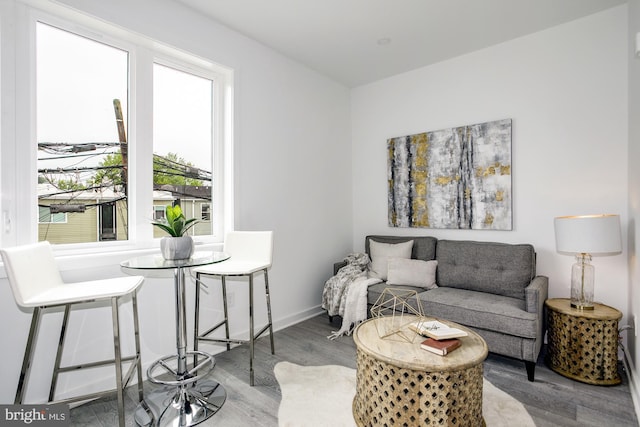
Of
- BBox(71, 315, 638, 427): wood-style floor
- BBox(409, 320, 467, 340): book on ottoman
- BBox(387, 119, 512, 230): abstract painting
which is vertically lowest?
BBox(71, 315, 638, 427): wood-style floor

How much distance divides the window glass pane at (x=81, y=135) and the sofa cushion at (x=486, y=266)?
2.88m

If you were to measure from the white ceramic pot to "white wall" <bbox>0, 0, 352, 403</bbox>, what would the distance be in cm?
63

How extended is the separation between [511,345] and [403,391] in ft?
4.22

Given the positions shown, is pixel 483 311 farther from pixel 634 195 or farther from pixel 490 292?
pixel 634 195

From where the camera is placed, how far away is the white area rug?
191 cm

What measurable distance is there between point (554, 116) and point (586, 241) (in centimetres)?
130

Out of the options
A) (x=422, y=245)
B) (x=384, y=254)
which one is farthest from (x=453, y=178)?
(x=384, y=254)

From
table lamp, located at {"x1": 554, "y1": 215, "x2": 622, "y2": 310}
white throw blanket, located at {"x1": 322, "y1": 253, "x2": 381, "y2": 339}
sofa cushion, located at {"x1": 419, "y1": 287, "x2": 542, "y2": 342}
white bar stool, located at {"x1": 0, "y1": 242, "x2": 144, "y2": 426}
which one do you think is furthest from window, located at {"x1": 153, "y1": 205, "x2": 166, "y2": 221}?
table lamp, located at {"x1": 554, "y1": 215, "x2": 622, "y2": 310}

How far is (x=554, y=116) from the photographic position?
302 centimetres

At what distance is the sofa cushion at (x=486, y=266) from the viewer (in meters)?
2.89

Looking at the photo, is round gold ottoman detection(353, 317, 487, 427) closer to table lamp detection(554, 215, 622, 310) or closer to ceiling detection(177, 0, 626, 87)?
table lamp detection(554, 215, 622, 310)

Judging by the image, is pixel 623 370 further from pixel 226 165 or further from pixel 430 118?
pixel 226 165

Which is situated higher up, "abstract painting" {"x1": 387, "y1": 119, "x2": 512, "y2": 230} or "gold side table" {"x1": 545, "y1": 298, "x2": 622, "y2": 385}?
"abstract painting" {"x1": 387, "y1": 119, "x2": 512, "y2": 230}

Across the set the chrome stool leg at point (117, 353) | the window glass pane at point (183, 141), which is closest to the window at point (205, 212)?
the window glass pane at point (183, 141)
